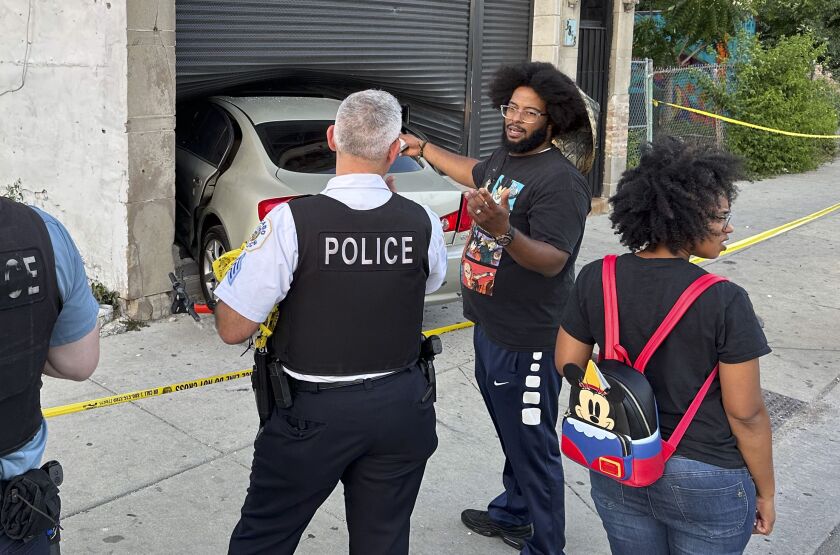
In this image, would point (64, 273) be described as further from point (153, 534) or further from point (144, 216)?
point (144, 216)

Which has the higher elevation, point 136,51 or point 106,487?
point 136,51

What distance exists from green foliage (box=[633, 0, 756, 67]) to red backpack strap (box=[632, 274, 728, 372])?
43.1ft

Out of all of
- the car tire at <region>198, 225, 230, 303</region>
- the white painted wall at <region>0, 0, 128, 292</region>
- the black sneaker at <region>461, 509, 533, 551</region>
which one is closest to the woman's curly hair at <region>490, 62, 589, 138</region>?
the black sneaker at <region>461, 509, 533, 551</region>

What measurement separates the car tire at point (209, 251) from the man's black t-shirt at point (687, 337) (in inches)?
168

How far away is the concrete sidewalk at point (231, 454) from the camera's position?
3938 millimetres

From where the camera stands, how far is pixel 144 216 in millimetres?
6383

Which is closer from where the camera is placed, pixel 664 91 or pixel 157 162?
pixel 157 162

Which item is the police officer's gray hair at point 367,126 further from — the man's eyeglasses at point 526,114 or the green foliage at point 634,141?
the green foliage at point 634,141

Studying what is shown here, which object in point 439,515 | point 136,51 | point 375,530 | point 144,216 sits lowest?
point 439,515

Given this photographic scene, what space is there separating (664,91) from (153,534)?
40.9 feet

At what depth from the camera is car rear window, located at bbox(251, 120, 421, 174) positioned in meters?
6.50

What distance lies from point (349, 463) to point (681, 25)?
13715 mm

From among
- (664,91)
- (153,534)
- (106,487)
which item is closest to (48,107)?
(106,487)

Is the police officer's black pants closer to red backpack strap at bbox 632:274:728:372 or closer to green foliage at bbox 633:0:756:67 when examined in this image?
red backpack strap at bbox 632:274:728:372
